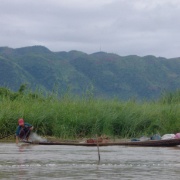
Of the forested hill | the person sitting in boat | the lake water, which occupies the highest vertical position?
the forested hill

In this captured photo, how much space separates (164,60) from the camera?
117812mm

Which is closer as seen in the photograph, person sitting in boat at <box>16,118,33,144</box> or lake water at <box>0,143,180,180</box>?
lake water at <box>0,143,180,180</box>

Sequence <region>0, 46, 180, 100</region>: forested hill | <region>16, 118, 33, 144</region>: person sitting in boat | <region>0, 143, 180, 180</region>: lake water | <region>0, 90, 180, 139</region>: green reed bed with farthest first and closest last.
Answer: <region>0, 46, 180, 100</region>: forested hill → <region>0, 90, 180, 139</region>: green reed bed → <region>16, 118, 33, 144</region>: person sitting in boat → <region>0, 143, 180, 180</region>: lake water

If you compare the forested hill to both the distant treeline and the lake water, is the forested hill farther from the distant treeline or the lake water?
the lake water

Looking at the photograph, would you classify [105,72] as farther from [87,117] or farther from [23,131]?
[23,131]

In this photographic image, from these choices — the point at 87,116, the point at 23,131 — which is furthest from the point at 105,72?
the point at 23,131

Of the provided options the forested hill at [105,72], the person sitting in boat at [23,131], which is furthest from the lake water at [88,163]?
the forested hill at [105,72]

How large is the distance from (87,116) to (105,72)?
84.0 m

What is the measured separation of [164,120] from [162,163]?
9.25 m

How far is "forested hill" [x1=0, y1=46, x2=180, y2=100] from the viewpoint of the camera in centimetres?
8896

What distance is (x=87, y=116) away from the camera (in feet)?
64.1

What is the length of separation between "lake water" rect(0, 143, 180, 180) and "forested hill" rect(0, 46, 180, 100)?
6808 centimetres

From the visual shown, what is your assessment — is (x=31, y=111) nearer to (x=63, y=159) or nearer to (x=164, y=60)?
(x=63, y=159)

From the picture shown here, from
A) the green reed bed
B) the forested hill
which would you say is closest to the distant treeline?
the green reed bed
